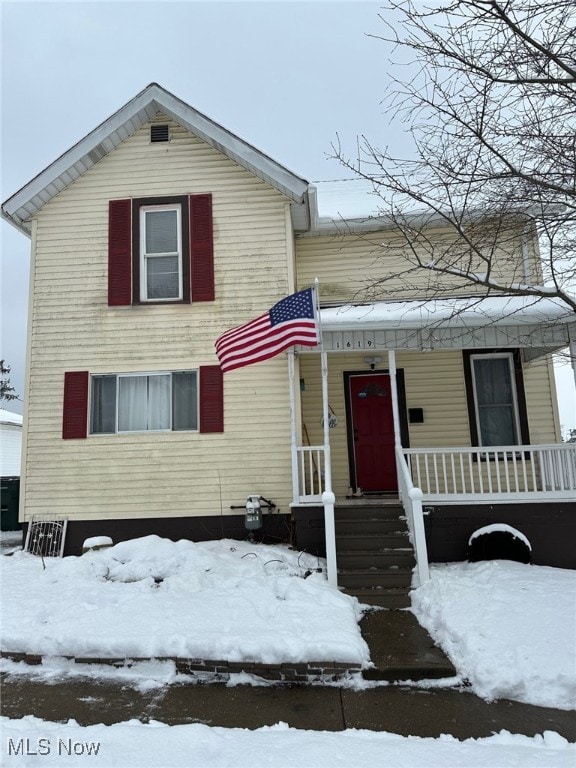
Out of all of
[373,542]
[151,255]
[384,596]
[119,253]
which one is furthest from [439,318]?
[119,253]

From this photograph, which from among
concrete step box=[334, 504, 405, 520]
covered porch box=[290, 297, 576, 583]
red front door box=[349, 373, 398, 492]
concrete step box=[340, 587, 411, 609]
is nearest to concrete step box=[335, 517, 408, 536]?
concrete step box=[334, 504, 405, 520]

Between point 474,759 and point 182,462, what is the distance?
6.49 m

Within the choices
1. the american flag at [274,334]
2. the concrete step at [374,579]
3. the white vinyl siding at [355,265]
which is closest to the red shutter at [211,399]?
the american flag at [274,334]

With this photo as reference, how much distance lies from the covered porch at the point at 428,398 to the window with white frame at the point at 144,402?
200cm

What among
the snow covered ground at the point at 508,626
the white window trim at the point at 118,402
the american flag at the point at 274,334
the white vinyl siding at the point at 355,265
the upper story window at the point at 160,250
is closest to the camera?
the snow covered ground at the point at 508,626

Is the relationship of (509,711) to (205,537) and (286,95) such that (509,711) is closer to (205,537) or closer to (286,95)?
(205,537)

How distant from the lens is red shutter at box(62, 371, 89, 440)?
910 cm

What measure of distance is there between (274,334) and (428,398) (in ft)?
13.3

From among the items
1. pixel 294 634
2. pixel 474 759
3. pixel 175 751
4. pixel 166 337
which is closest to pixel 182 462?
pixel 166 337

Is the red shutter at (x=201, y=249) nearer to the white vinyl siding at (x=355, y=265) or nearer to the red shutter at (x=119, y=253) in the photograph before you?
the red shutter at (x=119, y=253)

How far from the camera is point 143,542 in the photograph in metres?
7.48

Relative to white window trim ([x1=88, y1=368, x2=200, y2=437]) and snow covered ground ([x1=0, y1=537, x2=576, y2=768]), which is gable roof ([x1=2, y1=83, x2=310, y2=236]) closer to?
white window trim ([x1=88, y1=368, x2=200, y2=437])

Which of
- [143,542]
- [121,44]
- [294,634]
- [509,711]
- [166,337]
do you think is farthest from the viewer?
[166,337]

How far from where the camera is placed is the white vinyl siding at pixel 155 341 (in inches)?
348
